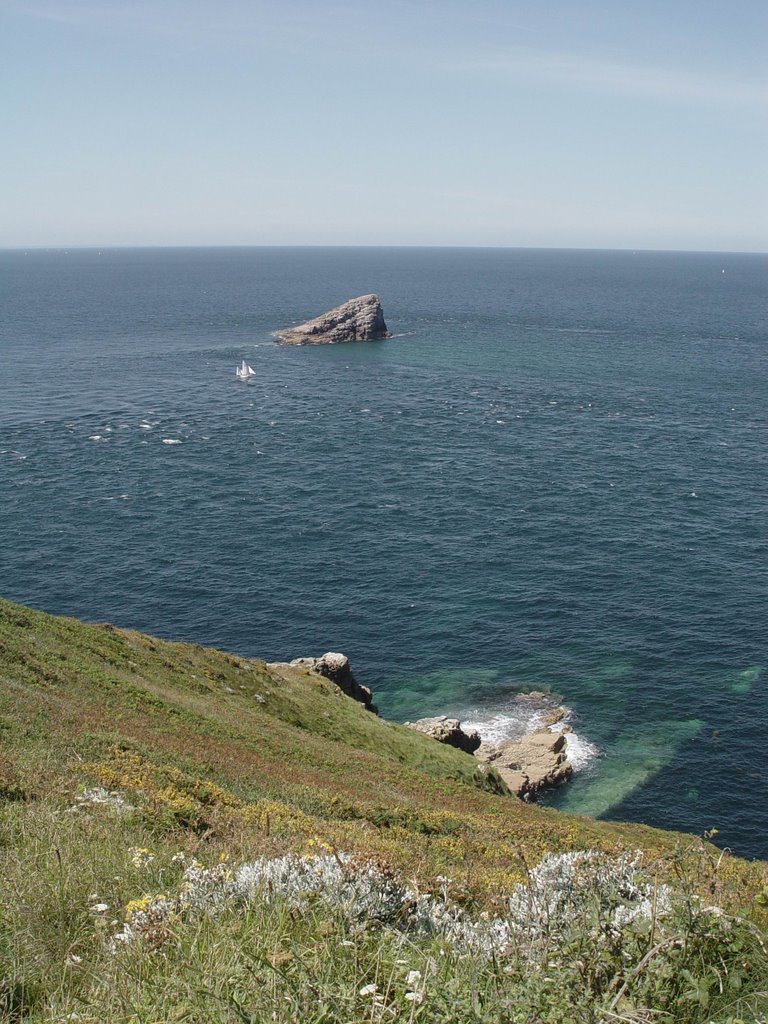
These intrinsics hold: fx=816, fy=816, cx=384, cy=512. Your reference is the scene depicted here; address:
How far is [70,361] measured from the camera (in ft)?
543

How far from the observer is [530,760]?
53.8 metres

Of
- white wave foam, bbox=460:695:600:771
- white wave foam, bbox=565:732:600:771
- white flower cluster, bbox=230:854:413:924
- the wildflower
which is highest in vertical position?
white flower cluster, bbox=230:854:413:924

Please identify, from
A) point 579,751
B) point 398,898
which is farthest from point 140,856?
point 579,751

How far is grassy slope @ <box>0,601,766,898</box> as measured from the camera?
17984 millimetres

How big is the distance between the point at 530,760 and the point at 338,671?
13.9 metres

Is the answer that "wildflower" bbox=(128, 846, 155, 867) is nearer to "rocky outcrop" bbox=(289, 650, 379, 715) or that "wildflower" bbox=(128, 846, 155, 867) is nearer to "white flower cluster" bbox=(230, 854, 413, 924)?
"white flower cluster" bbox=(230, 854, 413, 924)

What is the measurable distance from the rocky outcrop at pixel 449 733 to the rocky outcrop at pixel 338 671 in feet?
13.5

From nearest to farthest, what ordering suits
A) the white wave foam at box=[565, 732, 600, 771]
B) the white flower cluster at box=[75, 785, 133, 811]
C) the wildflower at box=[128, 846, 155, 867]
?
1. the wildflower at box=[128, 846, 155, 867]
2. the white flower cluster at box=[75, 785, 133, 811]
3. the white wave foam at box=[565, 732, 600, 771]

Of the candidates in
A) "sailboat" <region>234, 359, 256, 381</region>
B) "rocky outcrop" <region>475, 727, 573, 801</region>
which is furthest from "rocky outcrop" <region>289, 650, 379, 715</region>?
"sailboat" <region>234, 359, 256, 381</region>

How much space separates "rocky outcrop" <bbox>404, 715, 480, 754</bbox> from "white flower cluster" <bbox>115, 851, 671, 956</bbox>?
1585 inches

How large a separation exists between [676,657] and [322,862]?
58.7m

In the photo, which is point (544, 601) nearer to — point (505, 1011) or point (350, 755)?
point (350, 755)

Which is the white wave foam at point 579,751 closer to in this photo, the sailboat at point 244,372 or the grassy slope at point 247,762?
the grassy slope at point 247,762

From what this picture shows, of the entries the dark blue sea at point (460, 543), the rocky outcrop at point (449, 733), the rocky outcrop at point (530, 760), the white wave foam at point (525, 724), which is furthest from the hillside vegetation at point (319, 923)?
the dark blue sea at point (460, 543)
